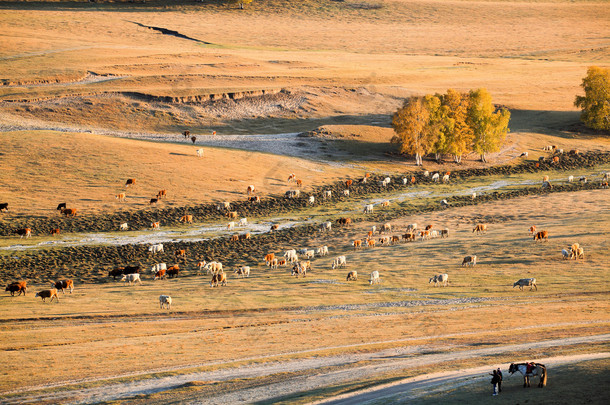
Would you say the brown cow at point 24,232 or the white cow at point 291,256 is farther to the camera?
the brown cow at point 24,232

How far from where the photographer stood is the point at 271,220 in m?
57.0

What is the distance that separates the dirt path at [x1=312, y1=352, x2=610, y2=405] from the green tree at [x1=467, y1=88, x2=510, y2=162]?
58.7 metres

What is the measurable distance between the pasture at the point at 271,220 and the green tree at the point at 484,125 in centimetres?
229

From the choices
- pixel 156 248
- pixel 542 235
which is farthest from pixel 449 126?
pixel 156 248

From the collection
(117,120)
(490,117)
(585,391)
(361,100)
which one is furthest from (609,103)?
(585,391)

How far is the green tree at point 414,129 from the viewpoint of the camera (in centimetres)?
7612

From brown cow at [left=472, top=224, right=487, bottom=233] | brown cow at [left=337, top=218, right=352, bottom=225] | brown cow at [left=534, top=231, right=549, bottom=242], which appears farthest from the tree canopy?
brown cow at [left=534, top=231, right=549, bottom=242]

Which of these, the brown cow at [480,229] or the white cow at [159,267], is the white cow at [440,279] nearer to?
the brown cow at [480,229]

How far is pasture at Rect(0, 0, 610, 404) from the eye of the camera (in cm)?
2548

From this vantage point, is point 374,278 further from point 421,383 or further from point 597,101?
point 597,101

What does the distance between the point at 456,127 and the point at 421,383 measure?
5970 centimetres

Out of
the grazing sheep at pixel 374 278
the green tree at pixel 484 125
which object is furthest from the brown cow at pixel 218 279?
the green tree at pixel 484 125

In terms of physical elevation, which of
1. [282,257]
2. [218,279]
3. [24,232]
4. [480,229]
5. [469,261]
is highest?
[480,229]

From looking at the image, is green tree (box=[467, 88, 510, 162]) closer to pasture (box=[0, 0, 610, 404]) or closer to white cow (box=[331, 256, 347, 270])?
pasture (box=[0, 0, 610, 404])
